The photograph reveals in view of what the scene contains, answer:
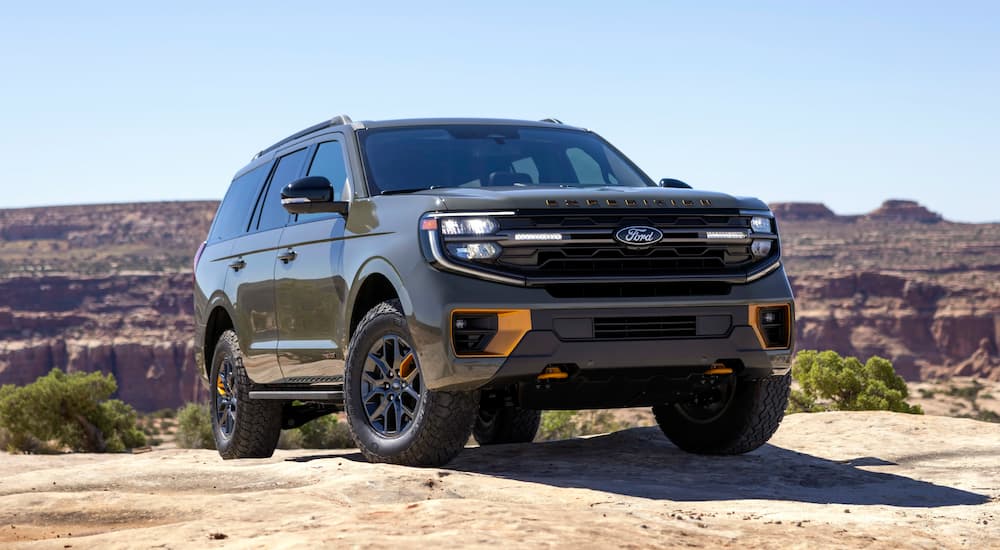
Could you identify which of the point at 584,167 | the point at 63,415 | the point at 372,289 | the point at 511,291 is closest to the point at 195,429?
the point at 63,415

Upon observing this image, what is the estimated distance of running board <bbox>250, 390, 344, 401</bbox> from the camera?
786 cm

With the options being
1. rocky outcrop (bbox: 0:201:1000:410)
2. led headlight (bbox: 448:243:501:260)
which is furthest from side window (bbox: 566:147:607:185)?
rocky outcrop (bbox: 0:201:1000:410)

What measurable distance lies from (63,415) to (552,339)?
75.8ft

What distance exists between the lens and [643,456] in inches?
321

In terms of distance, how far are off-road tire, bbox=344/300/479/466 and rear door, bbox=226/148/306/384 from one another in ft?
5.16

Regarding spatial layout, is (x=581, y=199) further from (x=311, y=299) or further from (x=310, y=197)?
(x=311, y=299)

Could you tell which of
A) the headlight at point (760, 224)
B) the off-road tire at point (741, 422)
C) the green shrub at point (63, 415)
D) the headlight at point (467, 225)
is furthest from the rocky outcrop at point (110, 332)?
the headlight at point (467, 225)

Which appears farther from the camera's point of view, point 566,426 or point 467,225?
point 566,426

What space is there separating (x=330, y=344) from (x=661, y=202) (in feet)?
7.70

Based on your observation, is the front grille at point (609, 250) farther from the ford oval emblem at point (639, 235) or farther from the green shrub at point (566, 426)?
the green shrub at point (566, 426)

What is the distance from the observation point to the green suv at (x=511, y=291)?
21.6 feet

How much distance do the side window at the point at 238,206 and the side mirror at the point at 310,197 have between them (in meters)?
2.23

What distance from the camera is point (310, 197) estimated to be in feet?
25.1

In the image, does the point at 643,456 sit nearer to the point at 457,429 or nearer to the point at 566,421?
the point at 457,429
